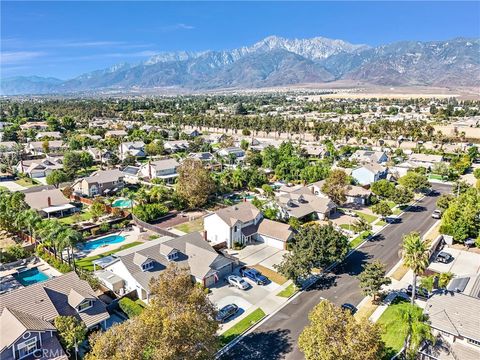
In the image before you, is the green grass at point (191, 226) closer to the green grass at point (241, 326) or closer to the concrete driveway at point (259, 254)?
the concrete driveway at point (259, 254)

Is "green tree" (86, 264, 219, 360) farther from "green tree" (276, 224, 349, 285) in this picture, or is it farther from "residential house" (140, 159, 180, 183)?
"residential house" (140, 159, 180, 183)

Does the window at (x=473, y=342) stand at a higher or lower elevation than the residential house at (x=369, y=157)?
higher

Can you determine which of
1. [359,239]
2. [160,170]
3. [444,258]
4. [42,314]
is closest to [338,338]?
[42,314]

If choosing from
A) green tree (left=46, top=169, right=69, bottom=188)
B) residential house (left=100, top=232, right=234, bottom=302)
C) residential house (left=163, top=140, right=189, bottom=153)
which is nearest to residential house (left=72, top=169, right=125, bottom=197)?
green tree (left=46, top=169, right=69, bottom=188)

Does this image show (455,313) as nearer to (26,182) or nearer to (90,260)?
(90,260)

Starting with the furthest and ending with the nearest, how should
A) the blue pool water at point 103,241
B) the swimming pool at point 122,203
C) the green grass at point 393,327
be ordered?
1. the swimming pool at point 122,203
2. the blue pool water at point 103,241
3. the green grass at point 393,327

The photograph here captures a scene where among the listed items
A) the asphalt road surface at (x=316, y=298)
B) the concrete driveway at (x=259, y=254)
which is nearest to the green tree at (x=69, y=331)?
the asphalt road surface at (x=316, y=298)

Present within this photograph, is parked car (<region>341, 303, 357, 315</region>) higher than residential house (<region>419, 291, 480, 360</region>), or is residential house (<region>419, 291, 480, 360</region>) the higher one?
residential house (<region>419, 291, 480, 360</region>)
